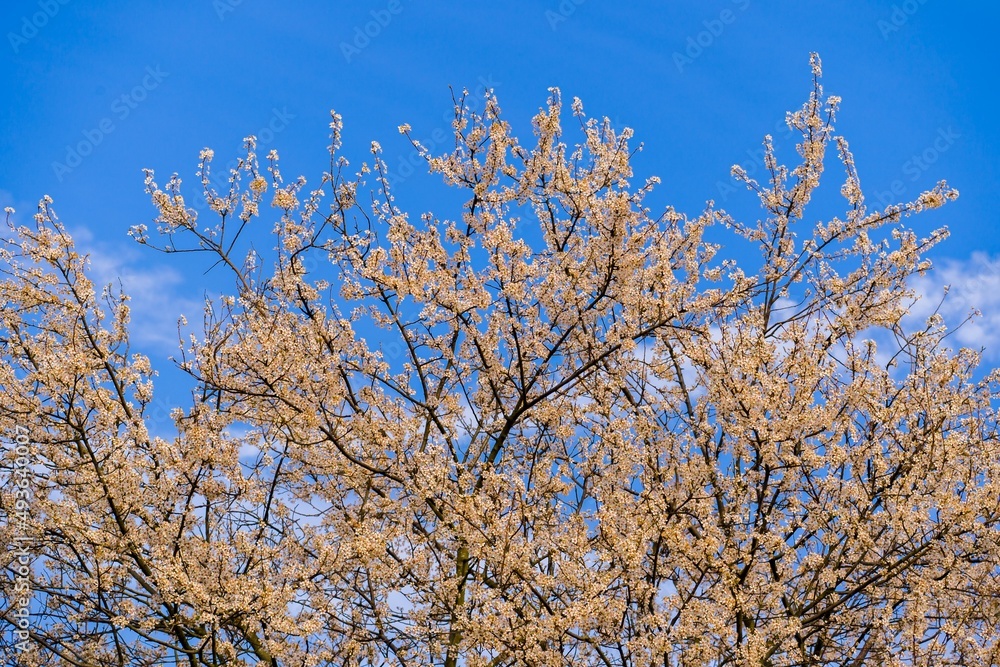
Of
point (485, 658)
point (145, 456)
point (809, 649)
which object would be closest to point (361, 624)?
point (485, 658)

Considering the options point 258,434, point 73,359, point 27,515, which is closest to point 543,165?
point 258,434

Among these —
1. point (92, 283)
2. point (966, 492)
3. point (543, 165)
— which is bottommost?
point (966, 492)

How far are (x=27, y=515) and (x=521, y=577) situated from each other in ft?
15.3

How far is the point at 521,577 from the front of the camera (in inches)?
Answer: 284

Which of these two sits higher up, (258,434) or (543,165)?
(543,165)

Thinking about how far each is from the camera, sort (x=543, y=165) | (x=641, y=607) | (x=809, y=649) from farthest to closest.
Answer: (x=543, y=165) < (x=809, y=649) < (x=641, y=607)

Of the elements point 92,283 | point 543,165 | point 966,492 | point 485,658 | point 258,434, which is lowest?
point 485,658

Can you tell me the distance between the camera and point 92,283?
8414 mm

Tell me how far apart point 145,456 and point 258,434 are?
4.22 feet

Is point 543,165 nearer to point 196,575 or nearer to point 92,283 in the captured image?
point 92,283

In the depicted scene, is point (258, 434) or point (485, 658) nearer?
point (485, 658)

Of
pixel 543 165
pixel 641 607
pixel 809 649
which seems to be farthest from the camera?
pixel 543 165

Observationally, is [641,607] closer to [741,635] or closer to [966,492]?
[741,635]

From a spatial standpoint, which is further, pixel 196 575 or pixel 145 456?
pixel 145 456
